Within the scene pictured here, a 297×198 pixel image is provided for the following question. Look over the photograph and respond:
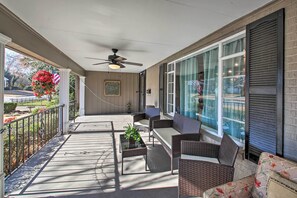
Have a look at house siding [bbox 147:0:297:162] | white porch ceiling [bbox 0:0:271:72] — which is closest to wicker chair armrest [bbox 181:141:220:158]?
house siding [bbox 147:0:297:162]

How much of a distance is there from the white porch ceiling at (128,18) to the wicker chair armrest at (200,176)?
1922 mm

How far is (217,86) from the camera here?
308cm

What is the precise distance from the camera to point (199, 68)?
3721 mm

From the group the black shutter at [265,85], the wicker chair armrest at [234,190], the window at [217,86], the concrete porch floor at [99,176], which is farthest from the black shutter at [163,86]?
the wicker chair armrest at [234,190]

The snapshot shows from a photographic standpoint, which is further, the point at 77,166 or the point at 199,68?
the point at 199,68

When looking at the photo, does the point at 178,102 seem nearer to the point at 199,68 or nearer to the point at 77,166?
the point at 199,68

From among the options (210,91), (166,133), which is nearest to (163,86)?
(166,133)

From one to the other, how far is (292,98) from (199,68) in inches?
83.2

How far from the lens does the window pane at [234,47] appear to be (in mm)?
2556

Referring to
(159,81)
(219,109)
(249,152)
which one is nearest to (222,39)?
(219,109)

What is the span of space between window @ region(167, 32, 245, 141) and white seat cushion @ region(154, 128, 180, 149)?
61 cm

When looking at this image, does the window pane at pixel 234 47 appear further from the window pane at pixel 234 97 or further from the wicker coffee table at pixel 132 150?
the wicker coffee table at pixel 132 150

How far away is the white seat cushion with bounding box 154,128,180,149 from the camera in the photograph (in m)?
3.27

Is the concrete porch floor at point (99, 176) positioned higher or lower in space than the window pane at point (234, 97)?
lower
